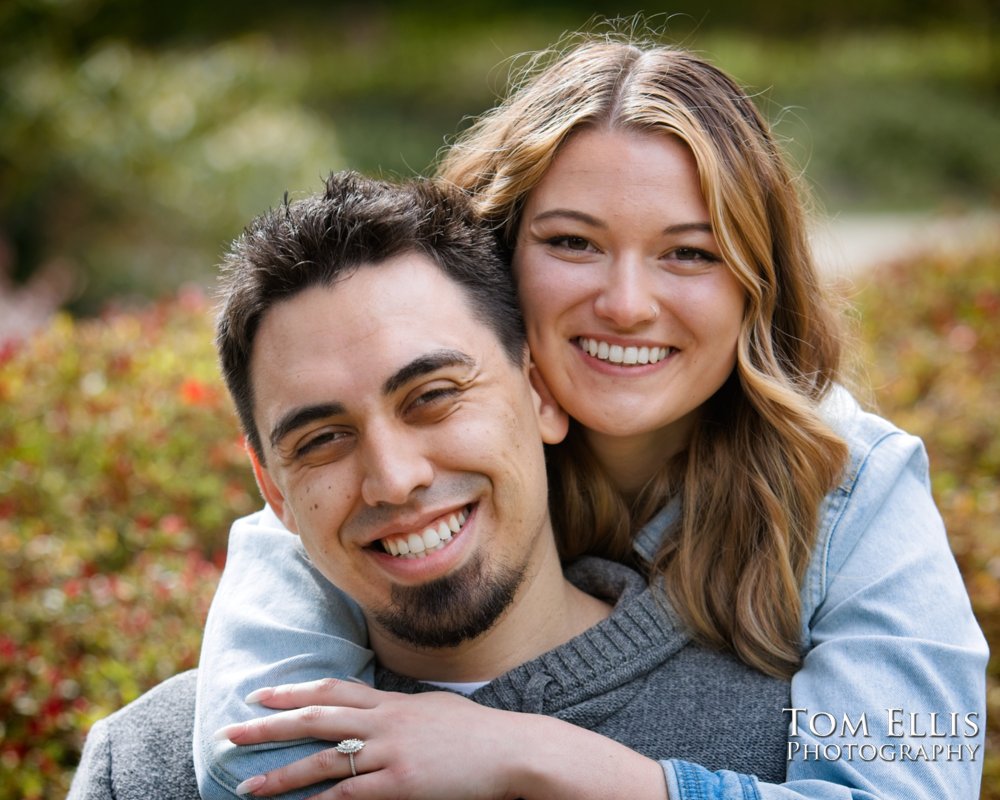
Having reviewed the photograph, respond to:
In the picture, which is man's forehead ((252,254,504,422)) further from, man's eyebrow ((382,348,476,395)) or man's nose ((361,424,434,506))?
man's nose ((361,424,434,506))

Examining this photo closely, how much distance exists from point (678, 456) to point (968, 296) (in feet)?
10.6

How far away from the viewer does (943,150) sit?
764 inches

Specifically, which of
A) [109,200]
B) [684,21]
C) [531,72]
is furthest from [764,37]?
[531,72]

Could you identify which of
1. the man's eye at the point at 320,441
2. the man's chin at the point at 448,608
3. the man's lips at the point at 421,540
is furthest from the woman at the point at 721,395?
the man's eye at the point at 320,441

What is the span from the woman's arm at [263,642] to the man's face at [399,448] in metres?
0.14

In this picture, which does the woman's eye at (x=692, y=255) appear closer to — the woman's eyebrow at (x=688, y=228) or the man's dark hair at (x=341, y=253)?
the woman's eyebrow at (x=688, y=228)

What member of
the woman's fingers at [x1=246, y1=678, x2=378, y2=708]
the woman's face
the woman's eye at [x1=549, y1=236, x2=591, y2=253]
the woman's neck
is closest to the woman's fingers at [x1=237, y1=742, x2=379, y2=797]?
the woman's fingers at [x1=246, y1=678, x2=378, y2=708]

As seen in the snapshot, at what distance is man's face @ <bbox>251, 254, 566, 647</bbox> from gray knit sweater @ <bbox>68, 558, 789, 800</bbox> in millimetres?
230

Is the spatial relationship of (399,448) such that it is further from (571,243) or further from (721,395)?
(721,395)

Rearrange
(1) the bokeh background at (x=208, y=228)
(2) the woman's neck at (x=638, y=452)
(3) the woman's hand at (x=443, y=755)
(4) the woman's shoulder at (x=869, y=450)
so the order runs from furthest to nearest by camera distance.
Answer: (1) the bokeh background at (x=208, y=228) < (2) the woman's neck at (x=638, y=452) < (4) the woman's shoulder at (x=869, y=450) < (3) the woman's hand at (x=443, y=755)

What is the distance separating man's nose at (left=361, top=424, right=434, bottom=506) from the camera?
231 cm

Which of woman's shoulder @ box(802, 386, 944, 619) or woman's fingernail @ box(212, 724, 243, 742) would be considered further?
woman's shoulder @ box(802, 386, 944, 619)

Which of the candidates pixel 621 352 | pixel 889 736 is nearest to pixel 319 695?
pixel 621 352

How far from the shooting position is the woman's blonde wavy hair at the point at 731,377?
107 inches
